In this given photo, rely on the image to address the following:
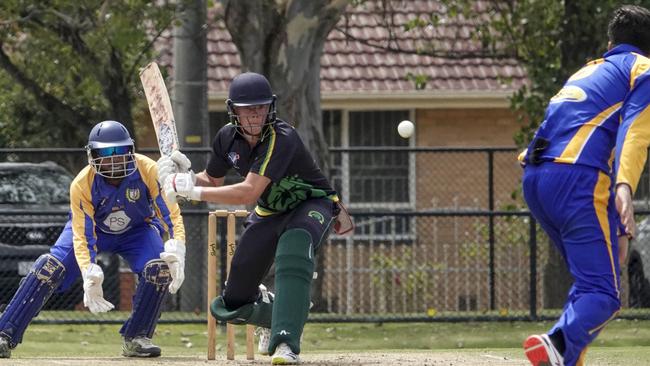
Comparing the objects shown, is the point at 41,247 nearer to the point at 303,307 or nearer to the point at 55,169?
the point at 55,169

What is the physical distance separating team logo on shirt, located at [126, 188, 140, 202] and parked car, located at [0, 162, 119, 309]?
12.0 ft

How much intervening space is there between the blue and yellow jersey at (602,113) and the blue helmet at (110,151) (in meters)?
3.04

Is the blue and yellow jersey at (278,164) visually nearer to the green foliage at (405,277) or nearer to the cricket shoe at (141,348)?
the cricket shoe at (141,348)

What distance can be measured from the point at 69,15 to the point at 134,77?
6.34 feet

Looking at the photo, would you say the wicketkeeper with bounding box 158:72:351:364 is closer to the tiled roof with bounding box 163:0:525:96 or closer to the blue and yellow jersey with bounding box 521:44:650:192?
the blue and yellow jersey with bounding box 521:44:650:192

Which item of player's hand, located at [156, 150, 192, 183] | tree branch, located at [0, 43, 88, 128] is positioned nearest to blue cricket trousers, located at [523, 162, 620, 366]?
player's hand, located at [156, 150, 192, 183]

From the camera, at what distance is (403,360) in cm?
855

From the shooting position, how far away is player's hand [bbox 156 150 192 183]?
761 centimetres

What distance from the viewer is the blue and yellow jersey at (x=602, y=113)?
632 cm

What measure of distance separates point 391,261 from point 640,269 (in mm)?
2515

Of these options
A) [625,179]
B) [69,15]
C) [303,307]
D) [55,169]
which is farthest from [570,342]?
[69,15]

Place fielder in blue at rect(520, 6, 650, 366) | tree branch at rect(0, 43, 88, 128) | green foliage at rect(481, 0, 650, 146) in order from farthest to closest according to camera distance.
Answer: tree branch at rect(0, 43, 88, 128), green foliage at rect(481, 0, 650, 146), fielder in blue at rect(520, 6, 650, 366)

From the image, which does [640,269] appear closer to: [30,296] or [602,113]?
[30,296]

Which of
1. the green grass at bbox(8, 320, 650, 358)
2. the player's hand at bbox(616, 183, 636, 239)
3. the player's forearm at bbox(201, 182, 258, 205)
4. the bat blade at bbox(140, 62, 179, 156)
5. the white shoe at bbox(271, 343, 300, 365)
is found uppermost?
the bat blade at bbox(140, 62, 179, 156)
